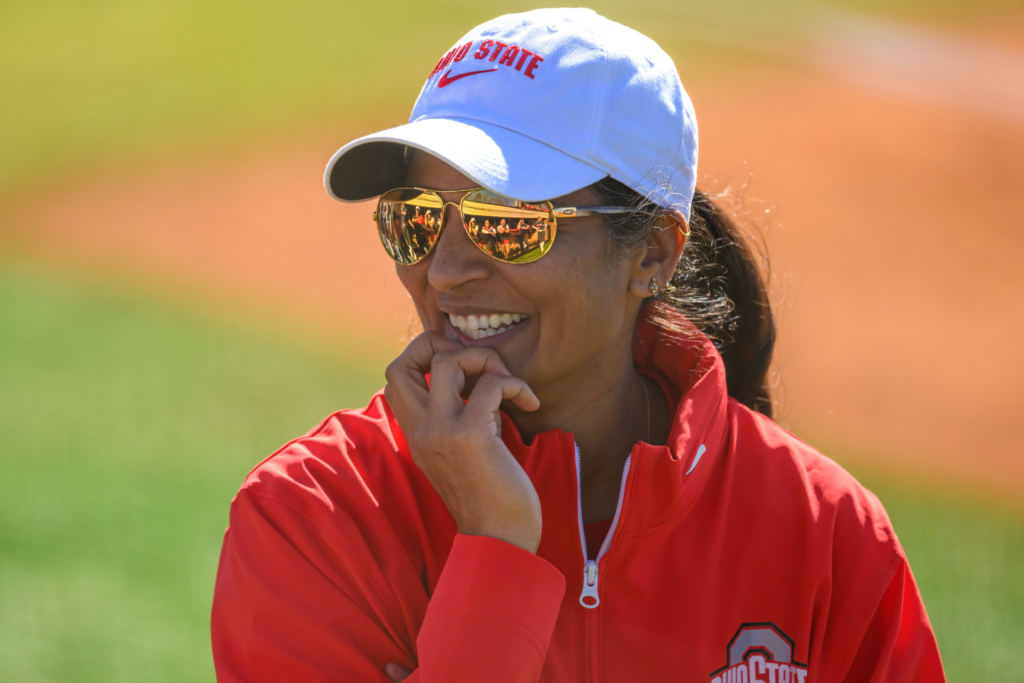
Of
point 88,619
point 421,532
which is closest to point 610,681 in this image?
point 421,532

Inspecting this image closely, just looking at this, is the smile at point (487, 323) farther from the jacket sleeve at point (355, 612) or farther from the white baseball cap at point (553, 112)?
the jacket sleeve at point (355, 612)

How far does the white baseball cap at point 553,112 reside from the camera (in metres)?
1.89

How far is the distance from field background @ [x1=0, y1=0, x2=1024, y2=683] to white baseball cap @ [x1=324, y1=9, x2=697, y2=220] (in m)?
0.80

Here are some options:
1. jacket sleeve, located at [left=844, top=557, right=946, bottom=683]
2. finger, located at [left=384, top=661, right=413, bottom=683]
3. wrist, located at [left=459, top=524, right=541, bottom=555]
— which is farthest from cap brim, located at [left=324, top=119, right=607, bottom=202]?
jacket sleeve, located at [left=844, top=557, right=946, bottom=683]

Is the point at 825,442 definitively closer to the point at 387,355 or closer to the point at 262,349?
the point at 387,355

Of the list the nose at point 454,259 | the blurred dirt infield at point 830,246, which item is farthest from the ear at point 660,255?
the blurred dirt infield at point 830,246

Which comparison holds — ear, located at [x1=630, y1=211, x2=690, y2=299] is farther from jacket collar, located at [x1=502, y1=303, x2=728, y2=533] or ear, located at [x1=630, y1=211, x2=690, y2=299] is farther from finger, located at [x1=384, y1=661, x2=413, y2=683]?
finger, located at [x1=384, y1=661, x2=413, y2=683]

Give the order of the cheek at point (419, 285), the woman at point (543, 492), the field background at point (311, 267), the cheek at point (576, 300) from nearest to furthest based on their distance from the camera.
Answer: the woman at point (543, 492) → the cheek at point (576, 300) → the cheek at point (419, 285) → the field background at point (311, 267)

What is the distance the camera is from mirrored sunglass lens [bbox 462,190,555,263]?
6.38ft

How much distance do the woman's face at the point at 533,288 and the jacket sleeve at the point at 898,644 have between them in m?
0.80

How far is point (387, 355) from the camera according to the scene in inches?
322

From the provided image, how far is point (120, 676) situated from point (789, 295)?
20.5 feet

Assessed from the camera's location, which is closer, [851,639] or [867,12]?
[851,639]

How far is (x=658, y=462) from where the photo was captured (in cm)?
192
